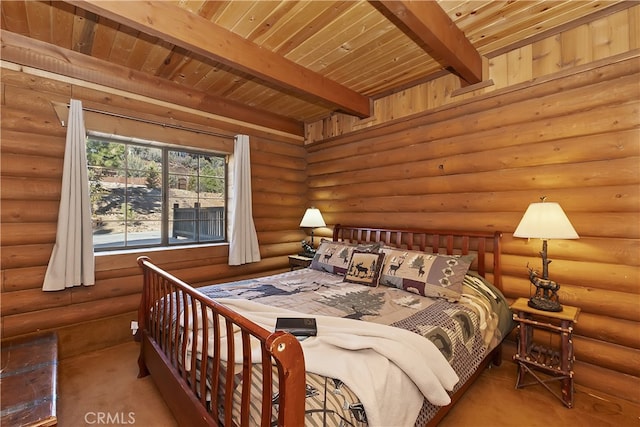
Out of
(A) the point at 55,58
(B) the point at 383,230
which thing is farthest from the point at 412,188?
(A) the point at 55,58

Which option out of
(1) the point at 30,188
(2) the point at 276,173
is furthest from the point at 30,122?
(2) the point at 276,173

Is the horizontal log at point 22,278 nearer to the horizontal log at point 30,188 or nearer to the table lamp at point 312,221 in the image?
the horizontal log at point 30,188

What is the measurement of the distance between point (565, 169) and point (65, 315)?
4400 millimetres

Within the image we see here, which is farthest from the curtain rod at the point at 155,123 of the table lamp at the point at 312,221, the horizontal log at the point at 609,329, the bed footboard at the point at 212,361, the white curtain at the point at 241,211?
the horizontal log at the point at 609,329

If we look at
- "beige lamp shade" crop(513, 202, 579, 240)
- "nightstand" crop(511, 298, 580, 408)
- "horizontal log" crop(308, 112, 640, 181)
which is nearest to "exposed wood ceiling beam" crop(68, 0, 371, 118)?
"horizontal log" crop(308, 112, 640, 181)

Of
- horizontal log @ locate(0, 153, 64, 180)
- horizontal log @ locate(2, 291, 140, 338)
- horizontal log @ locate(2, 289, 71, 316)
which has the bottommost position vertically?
horizontal log @ locate(2, 291, 140, 338)

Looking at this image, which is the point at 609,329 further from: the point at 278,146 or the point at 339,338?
the point at 278,146

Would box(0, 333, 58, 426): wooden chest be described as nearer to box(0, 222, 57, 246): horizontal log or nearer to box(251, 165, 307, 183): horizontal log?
box(0, 222, 57, 246): horizontal log

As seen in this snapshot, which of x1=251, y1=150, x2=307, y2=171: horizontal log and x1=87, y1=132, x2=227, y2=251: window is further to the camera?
x1=251, y1=150, x2=307, y2=171: horizontal log

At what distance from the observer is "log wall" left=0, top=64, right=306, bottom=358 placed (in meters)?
2.40

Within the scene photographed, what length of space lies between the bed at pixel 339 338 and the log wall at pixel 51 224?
81 cm

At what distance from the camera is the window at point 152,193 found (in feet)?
9.67

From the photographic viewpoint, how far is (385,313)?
1.97m
